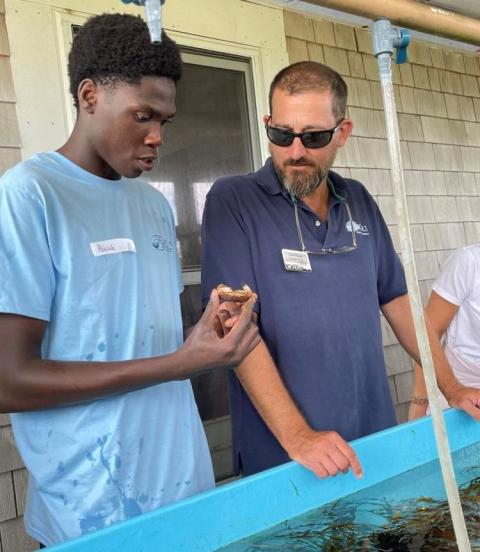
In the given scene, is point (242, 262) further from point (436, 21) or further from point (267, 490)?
point (436, 21)

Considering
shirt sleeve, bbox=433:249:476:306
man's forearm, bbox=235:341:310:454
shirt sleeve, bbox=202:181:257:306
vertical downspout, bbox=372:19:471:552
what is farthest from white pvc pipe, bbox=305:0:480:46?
shirt sleeve, bbox=433:249:476:306

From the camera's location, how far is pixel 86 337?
1.23 meters

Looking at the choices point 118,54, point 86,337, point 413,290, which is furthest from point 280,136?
point 413,290

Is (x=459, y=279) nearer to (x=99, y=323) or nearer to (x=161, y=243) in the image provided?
(x=161, y=243)

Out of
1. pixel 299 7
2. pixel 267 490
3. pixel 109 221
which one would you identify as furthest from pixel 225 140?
pixel 267 490

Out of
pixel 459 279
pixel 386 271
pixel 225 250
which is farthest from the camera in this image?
pixel 459 279

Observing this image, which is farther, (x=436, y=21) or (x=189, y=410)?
(x=189, y=410)

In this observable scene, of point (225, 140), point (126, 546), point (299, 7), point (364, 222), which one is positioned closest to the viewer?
point (126, 546)

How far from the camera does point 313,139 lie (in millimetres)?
1735

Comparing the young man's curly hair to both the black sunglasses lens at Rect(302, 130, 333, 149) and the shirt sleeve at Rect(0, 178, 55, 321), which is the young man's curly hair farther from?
the black sunglasses lens at Rect(302, 130, 333, 149)

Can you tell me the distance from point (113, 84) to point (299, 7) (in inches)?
97.0

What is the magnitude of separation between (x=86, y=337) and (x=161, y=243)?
318mm

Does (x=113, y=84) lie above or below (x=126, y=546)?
above

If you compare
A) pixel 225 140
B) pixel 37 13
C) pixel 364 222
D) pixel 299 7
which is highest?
pixel 299 7
